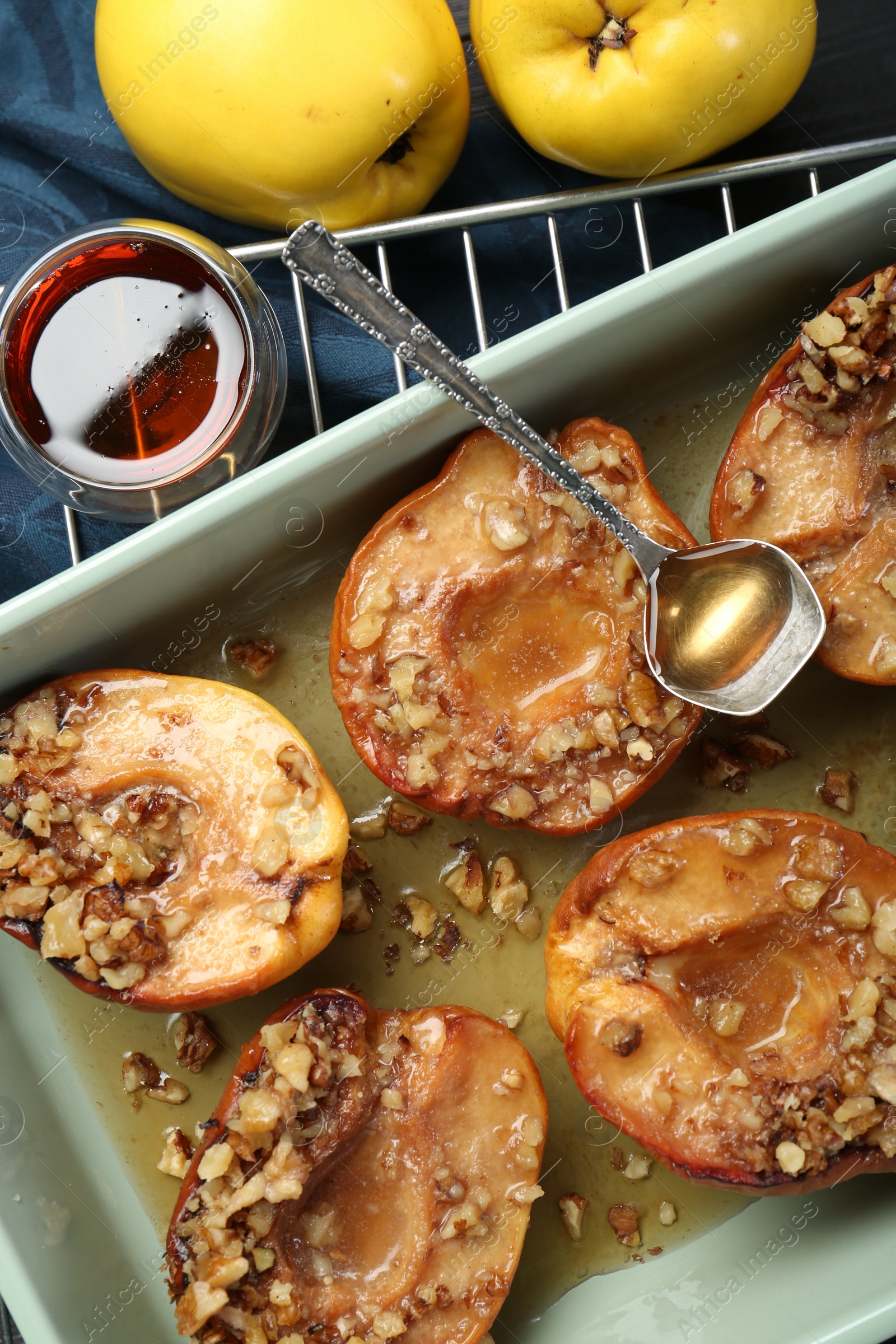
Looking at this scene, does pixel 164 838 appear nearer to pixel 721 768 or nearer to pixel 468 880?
pixel 468 880

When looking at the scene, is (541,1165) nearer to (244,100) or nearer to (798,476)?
(798,476)

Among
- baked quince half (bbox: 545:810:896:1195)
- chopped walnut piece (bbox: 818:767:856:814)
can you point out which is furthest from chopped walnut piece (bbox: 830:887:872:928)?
chopped walnut piece (bbox: 818:767:856:814)

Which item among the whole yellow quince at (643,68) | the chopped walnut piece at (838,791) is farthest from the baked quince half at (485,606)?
the whole yellow quince at (643,68)

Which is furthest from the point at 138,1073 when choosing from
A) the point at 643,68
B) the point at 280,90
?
the point at 643,68

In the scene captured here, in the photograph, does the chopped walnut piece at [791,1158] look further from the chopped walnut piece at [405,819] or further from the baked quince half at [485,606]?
the chopped walnut piece at [405,819]

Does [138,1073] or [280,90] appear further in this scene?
[138,1073]

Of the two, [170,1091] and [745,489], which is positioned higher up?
[745,489]
